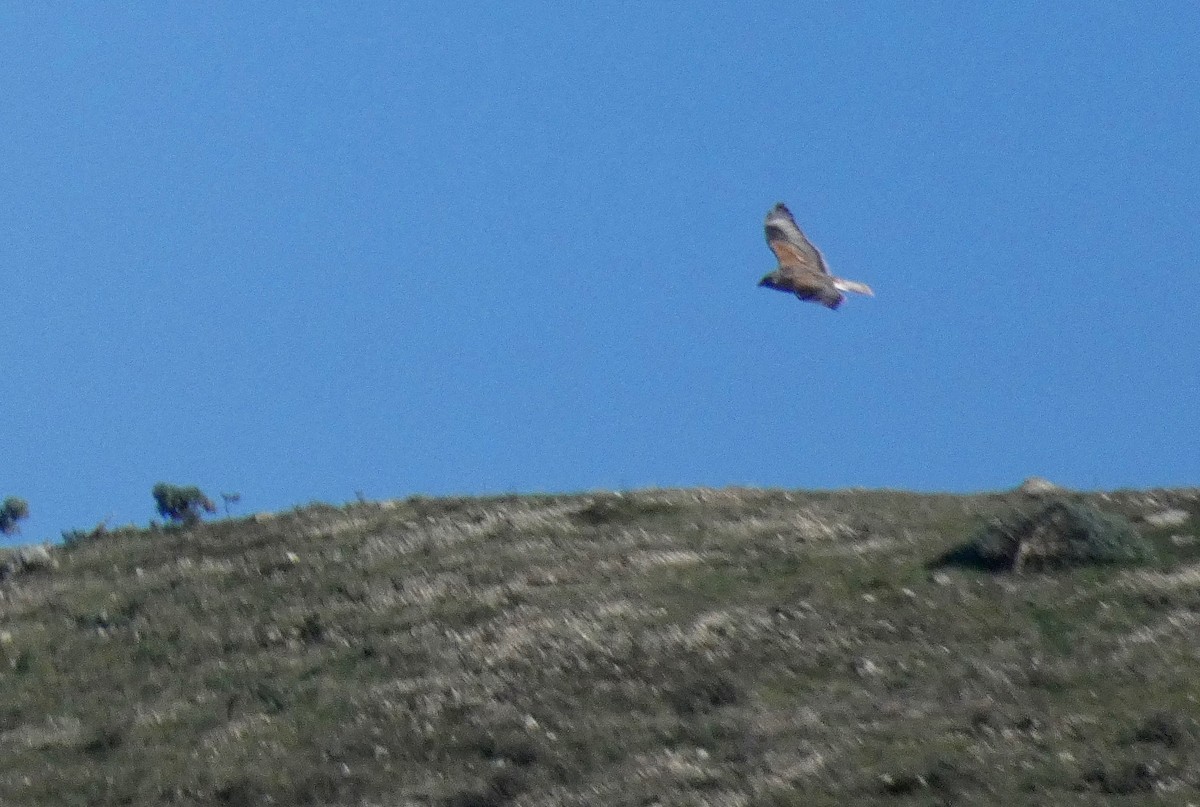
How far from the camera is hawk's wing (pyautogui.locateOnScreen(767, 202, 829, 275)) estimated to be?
2555 centimetres

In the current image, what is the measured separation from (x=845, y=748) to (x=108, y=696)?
12007 mm

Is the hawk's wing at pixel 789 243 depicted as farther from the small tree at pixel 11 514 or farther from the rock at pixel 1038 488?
the small tree at pixel 11 514

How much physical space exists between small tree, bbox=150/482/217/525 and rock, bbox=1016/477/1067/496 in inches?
645

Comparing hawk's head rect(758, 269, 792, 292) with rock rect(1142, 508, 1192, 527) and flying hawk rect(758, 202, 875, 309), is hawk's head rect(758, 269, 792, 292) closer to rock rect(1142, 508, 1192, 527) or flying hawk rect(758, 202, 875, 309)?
flying hawk rect(758, 202, 875, 309)

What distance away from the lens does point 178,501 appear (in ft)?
136

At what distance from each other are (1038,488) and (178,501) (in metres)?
17.4

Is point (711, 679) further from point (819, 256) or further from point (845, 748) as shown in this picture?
point (819, 256)

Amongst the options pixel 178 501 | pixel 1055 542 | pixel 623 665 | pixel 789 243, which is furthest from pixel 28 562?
pixel 1055 542

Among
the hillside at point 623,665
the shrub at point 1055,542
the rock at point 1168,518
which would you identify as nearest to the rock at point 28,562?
the hillside at point 623,665

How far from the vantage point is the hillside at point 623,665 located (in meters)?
21.5

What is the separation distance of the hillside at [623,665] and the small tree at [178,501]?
476 centimetres

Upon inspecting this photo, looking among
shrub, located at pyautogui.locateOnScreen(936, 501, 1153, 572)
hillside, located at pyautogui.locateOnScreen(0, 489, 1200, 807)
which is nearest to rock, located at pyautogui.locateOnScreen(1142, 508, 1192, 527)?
hillside, located at pyautogui.locateOnScreen(0, 489, 1200, 807)

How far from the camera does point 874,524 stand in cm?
3288

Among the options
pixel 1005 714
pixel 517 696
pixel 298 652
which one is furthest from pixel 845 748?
pixel 298 652
